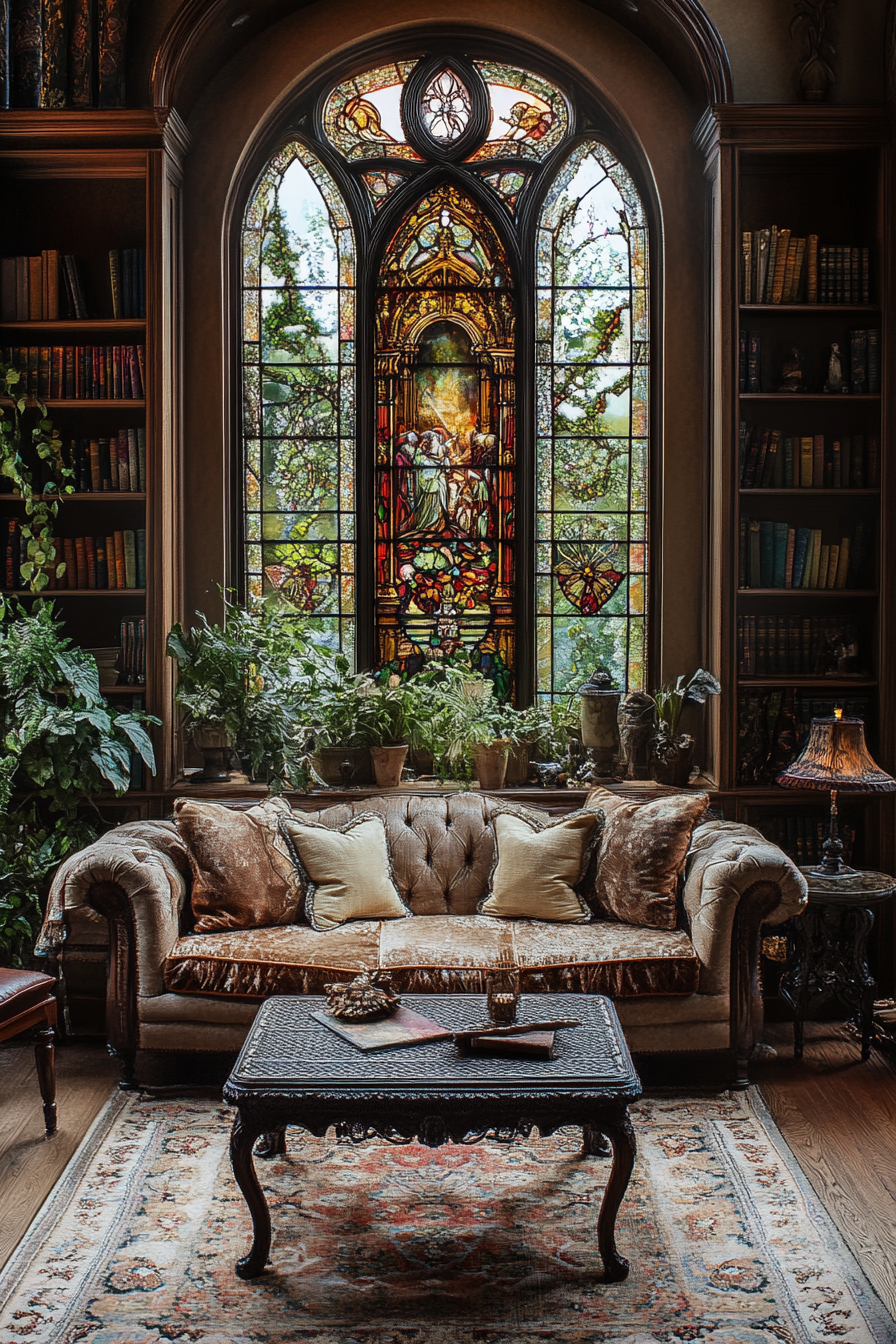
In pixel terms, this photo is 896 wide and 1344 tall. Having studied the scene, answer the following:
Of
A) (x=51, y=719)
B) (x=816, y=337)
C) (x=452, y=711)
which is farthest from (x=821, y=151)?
(x=51, y=719)

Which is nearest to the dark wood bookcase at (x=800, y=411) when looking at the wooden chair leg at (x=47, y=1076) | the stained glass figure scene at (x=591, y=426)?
the stained glass figure scene at (x=591, y=426)

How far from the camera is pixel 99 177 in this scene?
4.50 meters

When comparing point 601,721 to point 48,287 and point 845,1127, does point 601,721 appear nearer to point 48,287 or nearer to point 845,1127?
point 845,1127

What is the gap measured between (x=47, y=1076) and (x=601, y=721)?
239 cm

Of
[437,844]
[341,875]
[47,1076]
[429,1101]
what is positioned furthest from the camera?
[437,844]

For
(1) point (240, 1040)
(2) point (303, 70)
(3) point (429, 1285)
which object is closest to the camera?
(3) point (429, 1285)

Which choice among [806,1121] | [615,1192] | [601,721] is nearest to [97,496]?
[601,721]

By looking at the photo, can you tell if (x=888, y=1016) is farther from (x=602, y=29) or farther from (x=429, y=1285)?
(x=602, y=29)

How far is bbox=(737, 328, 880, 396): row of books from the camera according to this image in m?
4.45

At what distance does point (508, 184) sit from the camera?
493 cm

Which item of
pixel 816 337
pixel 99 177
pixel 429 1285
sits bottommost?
pixel 429 1285

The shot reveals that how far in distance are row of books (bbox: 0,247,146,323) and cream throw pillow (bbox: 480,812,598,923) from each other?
2560mm

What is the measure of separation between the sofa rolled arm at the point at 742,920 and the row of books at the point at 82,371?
2.85m

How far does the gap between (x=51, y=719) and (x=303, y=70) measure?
9.44ft
